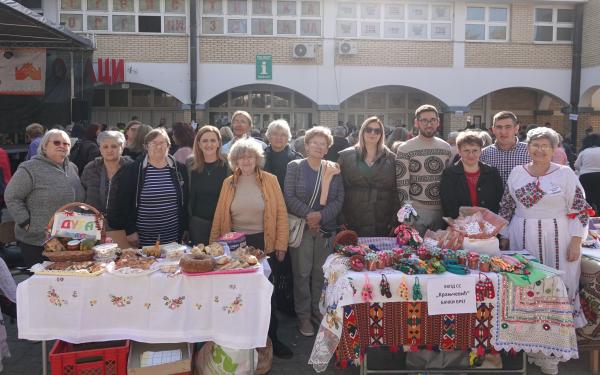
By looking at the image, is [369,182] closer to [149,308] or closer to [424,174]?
[424,174]

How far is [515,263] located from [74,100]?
41.6 feet

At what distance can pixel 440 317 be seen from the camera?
3736mm

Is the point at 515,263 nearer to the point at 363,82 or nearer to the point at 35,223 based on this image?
the point at 35,223

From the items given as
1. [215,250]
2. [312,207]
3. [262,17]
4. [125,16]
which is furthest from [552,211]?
[125,16]

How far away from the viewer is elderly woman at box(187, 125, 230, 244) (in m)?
4.73

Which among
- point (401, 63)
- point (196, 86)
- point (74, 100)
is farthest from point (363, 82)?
point (74, 100)

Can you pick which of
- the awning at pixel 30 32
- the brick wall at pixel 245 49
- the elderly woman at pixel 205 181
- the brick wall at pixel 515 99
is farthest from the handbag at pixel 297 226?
the brick wall at pixel 515 99

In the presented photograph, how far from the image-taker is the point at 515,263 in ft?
12.8

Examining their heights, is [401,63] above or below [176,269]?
above

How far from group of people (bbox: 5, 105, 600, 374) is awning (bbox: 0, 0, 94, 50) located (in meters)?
4.65

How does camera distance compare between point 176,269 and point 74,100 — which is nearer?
point 176,269

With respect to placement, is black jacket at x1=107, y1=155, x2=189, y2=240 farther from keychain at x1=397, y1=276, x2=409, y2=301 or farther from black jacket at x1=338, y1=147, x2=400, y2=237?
keychain at x1=397, y1=276, x2=409, y2=301

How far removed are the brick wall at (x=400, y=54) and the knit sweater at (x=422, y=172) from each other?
13.4 metres

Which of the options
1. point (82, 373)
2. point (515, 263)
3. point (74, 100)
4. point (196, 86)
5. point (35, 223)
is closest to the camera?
point (82, 373)
